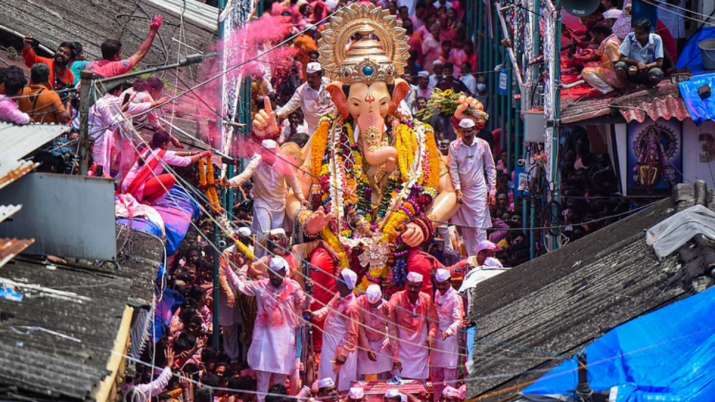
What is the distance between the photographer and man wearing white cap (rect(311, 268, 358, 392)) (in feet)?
66.0

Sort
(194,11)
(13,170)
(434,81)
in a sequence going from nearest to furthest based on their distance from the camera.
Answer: (13,170), (194,11), (434,81)

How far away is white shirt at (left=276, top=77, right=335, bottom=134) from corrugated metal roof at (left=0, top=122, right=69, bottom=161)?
8619 millimetres

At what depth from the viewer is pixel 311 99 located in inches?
1017

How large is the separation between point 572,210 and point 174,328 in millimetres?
5854

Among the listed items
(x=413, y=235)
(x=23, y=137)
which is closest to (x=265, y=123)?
(x=413, y=235)

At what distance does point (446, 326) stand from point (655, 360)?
7.00 meters

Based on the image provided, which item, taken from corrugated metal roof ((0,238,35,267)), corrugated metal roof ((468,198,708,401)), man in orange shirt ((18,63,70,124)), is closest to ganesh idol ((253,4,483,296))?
corrugated metal roof ((468,198,708,401))

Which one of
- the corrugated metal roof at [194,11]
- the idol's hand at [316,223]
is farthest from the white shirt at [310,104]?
the idol's hand at [316,223]

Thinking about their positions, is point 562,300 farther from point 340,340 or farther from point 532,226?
point 532,226

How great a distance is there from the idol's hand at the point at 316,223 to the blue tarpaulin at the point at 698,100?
3.95 metres

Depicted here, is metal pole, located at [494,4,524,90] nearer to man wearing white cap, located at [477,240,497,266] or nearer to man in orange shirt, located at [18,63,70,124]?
man wearing white cap, located at [477,240,497,266]

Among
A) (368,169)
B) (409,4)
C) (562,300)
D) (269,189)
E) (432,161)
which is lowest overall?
(562,300)

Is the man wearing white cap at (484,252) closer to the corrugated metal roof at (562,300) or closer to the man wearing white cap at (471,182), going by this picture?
the man wearing white cap at (471,182)

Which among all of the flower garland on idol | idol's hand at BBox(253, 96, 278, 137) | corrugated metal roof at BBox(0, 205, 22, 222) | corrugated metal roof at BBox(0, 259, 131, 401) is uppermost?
idol's hand at BBox(253, 96, 278, 137)
